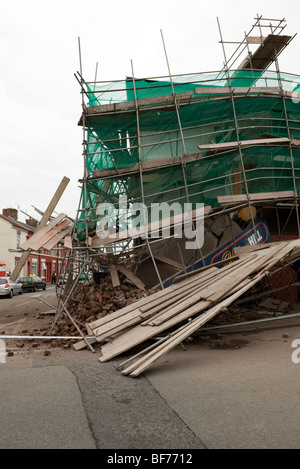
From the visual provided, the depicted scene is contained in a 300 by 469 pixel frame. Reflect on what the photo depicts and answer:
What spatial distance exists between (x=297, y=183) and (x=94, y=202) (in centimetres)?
629

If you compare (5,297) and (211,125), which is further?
(5,297)

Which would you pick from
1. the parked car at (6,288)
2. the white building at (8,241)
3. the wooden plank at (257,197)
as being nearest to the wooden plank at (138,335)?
the wooden plank at (257,197)

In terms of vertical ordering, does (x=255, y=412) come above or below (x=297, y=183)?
below

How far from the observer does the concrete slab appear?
10.5ft

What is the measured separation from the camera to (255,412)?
376cm

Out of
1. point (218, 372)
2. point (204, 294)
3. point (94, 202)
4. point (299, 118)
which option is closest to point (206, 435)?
point (218, 372)

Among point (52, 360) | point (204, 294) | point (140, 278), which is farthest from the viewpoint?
point (140, 278)

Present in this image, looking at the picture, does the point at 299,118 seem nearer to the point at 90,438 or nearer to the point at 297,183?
the point at 297,183

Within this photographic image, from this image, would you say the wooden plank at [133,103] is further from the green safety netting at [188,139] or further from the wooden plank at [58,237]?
the wooden plank at [58,237]

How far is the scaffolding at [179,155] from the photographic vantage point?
10578mm

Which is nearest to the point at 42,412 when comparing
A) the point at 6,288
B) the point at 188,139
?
the point at 188,139
